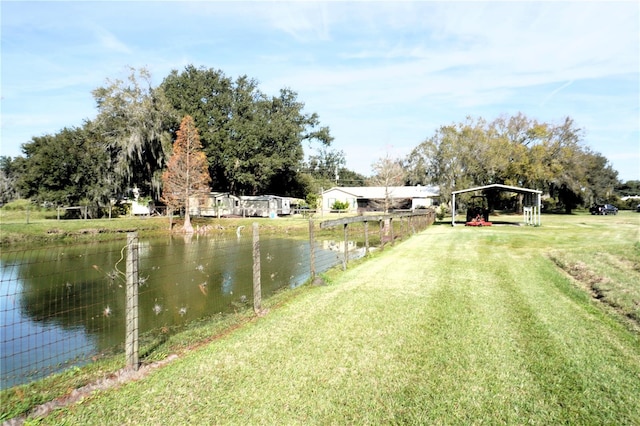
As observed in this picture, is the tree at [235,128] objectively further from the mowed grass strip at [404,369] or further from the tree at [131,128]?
the mowed grass strip at [404,369]

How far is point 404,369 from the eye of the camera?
361 centimetres

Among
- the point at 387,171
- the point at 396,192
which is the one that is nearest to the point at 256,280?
the point at 387,171

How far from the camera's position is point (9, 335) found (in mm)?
7180

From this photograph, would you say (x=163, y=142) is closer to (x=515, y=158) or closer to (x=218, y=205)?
(x=218, y=205)

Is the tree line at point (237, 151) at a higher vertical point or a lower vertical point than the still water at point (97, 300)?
higher

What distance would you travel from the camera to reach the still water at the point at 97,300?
588 cm

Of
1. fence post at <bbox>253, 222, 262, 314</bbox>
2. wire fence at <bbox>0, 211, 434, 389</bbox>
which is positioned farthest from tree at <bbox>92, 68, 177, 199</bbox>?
fence post at <bbox>253, 222, 262, 314</bbox>

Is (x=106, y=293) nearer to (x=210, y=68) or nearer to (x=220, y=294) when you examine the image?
(x=220, y=294)

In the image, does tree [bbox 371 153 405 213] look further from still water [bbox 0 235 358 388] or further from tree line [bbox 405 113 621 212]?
still water [bbox 0 235 358 388]

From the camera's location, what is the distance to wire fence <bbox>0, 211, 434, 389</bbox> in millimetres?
5227

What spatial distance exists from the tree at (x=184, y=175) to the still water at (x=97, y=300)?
16199mm

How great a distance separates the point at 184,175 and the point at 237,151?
12.0m

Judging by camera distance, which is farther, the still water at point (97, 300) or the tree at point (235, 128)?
the tree at point (235, 128)

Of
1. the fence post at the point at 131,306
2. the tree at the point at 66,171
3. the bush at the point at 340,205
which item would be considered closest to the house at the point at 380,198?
the bush at the point at 340,205
